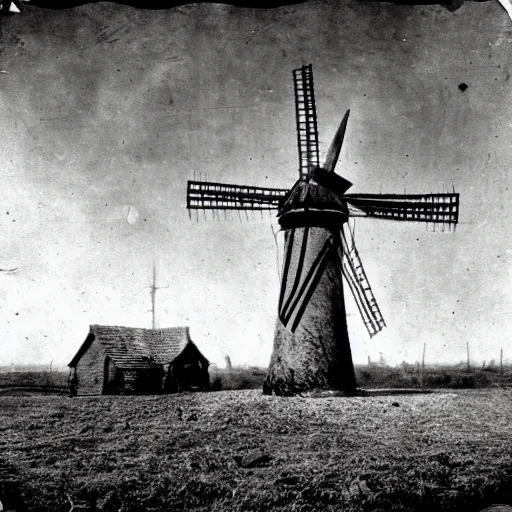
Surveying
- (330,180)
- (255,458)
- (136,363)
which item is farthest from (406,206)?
(136,363)

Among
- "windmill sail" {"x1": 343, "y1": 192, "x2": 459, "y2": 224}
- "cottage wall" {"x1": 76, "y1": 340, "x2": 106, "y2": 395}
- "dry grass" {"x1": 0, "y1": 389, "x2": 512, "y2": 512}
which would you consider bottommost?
"dry grass" {"x1": 0, "y1": 389, "x2": 512, "y2": 512}

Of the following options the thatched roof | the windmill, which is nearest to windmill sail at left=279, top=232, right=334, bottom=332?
the windmill

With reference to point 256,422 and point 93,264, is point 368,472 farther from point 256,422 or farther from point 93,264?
point 93,264

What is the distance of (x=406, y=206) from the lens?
1161 centimetres

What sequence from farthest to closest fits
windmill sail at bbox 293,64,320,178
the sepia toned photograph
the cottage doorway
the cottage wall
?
the cottage wall → the cottage doorway → windmill sail at bbox 293,64,320,178 → the sepia toned photograph

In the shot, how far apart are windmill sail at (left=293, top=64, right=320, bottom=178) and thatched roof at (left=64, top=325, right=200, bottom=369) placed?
887 cm

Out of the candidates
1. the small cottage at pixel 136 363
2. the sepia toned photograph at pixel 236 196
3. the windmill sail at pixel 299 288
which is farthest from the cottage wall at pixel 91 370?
the windmill sail at pixel 299 288

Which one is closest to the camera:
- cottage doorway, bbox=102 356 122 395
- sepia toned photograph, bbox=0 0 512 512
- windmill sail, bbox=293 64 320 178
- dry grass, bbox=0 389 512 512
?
dry grass, bbox=0 389 512 512

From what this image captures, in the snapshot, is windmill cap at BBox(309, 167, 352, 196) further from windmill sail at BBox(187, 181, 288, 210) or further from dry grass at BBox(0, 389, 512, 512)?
dry grass at BBox(0, 389, 512, 512)

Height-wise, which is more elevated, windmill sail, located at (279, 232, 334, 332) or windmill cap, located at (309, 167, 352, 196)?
windmill cap, located at (309, 167, 352, 196)

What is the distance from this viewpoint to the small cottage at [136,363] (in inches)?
682

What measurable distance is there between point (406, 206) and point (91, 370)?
11.9 meters

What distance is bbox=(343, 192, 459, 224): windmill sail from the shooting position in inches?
440

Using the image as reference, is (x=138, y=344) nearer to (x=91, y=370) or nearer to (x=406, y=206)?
(x=91, y=370)
